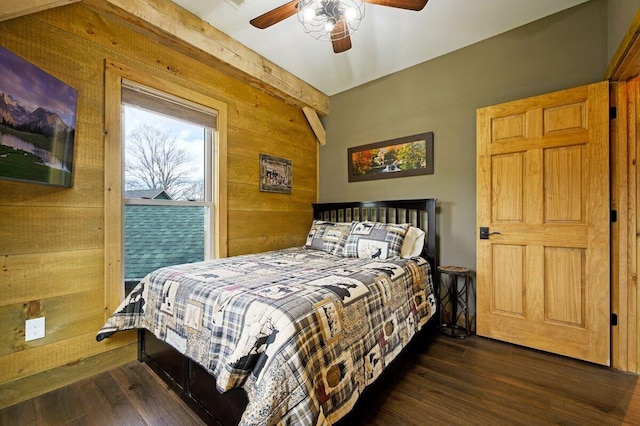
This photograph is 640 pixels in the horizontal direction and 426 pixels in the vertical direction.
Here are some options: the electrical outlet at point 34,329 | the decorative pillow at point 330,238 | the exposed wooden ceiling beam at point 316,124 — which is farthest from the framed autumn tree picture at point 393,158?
the electrical outlet at point 34,329

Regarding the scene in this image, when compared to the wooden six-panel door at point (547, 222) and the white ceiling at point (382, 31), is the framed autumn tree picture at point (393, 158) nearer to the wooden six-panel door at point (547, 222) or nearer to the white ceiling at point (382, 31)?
the wooden six-panel door at point (547, 222)

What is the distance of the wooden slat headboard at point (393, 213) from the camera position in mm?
2631

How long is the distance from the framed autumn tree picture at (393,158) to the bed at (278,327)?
2.96ft

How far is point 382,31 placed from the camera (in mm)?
2414

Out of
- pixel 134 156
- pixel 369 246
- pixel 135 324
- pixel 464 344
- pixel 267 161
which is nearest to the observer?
pixel 135 324

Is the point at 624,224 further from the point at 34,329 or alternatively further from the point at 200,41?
the point at 34,329

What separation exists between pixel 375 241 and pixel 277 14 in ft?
6.15

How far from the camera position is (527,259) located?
2.21 m

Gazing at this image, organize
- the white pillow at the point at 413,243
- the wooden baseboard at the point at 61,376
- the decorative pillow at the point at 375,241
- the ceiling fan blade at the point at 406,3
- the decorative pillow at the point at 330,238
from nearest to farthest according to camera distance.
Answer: the wooden baseboard at the point at 61,376 < the ceiling fan blade at the point at 406,3 < the decorative pillow at the point at 375,241 < the white pillow at the point at 413,243 < the decorative pillow at the point at 330,238

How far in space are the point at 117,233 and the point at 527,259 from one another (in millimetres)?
3147

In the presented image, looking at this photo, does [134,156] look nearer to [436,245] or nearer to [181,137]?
[181,137]

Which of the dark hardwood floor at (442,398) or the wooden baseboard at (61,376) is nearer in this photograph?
the dark hardwood floor at (442,398)

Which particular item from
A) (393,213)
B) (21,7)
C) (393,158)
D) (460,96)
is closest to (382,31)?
(460,96)

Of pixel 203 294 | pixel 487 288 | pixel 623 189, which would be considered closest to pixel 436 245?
pixel 487 288
